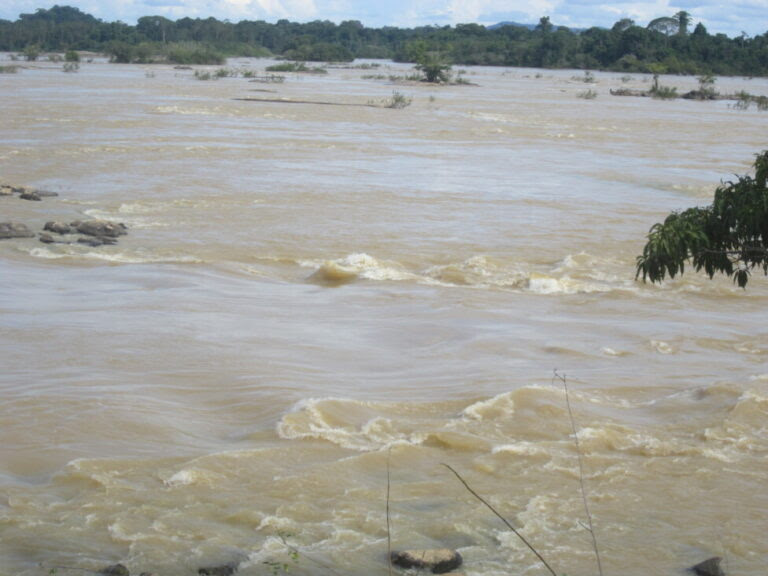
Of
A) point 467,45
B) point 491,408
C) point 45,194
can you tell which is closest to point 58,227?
point 45,194

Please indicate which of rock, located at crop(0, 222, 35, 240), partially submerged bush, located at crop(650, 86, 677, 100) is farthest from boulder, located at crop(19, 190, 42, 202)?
partially submerged bush, located at crop(650, 86, 677, 100)

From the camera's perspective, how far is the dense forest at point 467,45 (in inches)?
3664

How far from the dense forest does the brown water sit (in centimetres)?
5505

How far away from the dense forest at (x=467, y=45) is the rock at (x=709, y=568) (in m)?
67.4

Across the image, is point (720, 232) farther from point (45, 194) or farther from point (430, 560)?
point (45, 194)

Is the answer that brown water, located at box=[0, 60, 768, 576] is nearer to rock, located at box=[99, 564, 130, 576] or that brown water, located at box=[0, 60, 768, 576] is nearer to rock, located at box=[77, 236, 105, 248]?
rock, located at box=[99, 564, 130, 576]

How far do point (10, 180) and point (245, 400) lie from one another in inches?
564

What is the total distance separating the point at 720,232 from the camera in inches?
229

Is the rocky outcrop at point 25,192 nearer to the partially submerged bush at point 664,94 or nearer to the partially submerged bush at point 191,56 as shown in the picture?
the partially submerged bush at point 664,94

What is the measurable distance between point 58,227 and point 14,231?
66 centimetres

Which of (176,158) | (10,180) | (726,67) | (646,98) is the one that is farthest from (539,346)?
(726,67)

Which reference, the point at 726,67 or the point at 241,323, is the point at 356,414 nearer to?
the point at 241,323

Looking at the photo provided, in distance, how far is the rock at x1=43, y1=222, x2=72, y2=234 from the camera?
1581 centimetres

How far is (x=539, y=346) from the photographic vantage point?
35.7 ft
